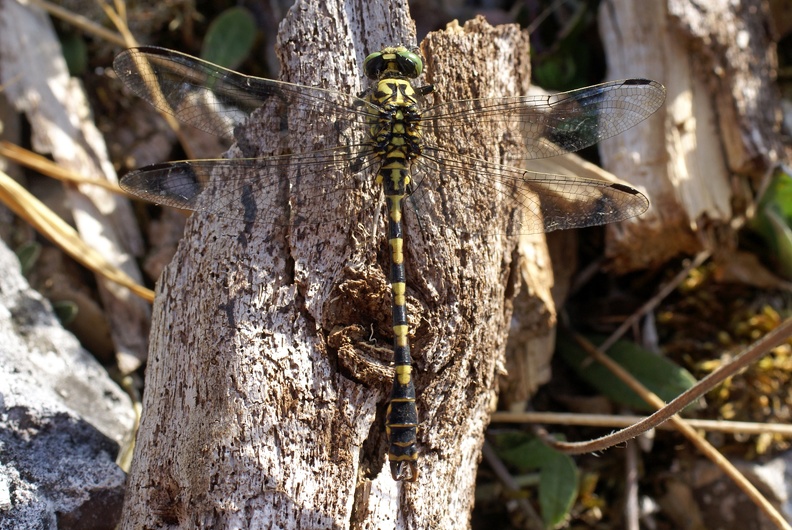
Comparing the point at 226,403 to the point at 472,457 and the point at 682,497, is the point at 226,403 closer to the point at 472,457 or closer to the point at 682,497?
the point at 472,457

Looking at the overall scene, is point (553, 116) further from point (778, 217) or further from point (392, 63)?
point (778, 217)

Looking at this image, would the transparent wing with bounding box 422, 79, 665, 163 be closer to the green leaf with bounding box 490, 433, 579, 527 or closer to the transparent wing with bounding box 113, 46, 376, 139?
the transparent wing with bounding box 113, 46, 376, 139

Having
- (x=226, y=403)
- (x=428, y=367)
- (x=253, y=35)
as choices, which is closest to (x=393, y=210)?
(x=428, y=367)

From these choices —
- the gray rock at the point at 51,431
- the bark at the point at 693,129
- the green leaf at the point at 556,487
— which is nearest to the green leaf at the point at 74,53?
the gray rock at the point at 51,431

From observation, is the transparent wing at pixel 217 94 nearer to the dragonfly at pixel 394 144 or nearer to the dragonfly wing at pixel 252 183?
the dragonfly at pixel 394 144

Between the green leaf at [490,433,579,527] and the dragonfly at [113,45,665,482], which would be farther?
the green leaf at [490,433,579,527]

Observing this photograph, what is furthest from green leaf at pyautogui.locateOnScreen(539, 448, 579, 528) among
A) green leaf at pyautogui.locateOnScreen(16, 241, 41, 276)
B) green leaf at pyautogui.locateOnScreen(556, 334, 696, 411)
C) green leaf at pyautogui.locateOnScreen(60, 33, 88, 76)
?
green leaf at pyautogui.locateOnScreen(60, 33, 88, 76)

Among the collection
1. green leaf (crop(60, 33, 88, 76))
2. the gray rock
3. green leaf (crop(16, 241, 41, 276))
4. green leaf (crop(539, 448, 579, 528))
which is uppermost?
green leaf (crop(60, 33, 88, 76))
